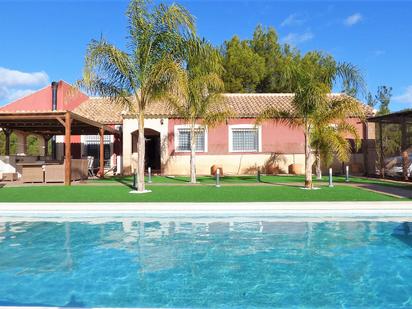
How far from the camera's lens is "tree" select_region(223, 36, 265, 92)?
32.7m

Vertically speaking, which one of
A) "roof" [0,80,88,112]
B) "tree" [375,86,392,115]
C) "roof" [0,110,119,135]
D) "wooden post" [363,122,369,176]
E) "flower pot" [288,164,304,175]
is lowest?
"flower pot" [288,164,304,175]

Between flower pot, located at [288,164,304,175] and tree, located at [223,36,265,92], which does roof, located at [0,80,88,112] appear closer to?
tree, located at [223,36,265,92]

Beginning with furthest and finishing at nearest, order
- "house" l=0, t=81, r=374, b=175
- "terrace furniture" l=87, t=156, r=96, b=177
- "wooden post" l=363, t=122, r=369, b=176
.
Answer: "house" l=0, t=81, r=374, b=175, "wooden post" l=363, t=122, r=369, b=176, "terrace furniture" l=87, t=156, r=96, b=177

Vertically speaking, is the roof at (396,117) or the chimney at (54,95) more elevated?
the chimney at (54,95)

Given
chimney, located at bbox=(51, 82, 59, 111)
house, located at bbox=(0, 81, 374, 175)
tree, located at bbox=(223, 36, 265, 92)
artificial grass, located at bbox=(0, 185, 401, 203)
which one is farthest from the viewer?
tree, located at bbox=(223, 36, 265, 92)

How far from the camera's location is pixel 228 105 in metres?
24.3

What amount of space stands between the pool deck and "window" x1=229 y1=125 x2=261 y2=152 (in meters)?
13.1

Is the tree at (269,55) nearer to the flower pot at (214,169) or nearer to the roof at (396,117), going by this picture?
the roof at (396,117)

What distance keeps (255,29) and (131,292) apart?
3547 cm

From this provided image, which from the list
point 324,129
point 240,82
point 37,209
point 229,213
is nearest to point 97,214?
point 37,209

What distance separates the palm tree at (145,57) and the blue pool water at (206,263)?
5.64 m

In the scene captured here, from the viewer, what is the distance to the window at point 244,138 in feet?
74.7

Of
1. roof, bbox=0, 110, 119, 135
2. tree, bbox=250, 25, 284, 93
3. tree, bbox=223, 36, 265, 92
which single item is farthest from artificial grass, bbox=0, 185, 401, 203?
tree, bbox=250, 25, 284, 93

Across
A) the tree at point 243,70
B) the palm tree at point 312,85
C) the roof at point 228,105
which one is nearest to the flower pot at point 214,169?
the roof at point 228,105
